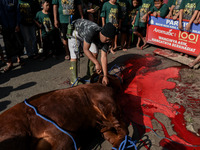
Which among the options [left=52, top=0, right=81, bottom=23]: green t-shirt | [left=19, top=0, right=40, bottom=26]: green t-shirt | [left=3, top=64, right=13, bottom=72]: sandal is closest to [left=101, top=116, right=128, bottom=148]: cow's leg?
[left=52, top=0, right=81, bottom=23]: green t-shirt

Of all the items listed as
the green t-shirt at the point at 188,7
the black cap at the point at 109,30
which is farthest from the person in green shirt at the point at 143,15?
the black cap at the point at 109,30

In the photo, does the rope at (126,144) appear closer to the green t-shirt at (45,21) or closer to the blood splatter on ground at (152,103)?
the blood splatter on ground at (152,103)

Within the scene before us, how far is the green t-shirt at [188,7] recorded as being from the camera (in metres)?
4.70

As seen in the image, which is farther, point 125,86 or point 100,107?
point 125,86

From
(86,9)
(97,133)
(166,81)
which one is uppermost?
(86,9)

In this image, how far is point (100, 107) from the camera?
2.12m

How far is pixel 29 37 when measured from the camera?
16.7 feet

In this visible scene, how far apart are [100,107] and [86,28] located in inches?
61.9

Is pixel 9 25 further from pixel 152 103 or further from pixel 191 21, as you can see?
pixel 191 21

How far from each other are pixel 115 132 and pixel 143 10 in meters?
4.71

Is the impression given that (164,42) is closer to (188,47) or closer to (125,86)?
(188,47)

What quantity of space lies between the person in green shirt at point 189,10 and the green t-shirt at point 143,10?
1.06m

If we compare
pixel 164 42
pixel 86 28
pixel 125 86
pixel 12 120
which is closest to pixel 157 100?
pixel 125 86

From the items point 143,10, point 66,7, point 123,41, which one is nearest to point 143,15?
point 143,10
